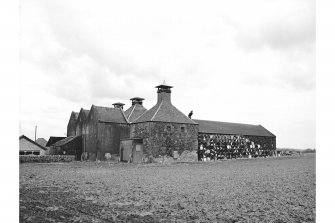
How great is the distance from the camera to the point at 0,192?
5820 millimetres

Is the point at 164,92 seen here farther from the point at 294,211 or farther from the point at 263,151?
the point at 294,211

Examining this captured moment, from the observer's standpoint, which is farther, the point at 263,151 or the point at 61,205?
the point at 263,151

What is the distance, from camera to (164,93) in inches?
1566

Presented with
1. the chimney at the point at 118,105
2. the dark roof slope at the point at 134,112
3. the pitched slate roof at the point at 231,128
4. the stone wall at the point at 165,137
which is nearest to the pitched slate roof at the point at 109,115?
the dark roof slope at the point at 134,112

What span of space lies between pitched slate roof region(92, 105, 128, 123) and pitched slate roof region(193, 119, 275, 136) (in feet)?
36.4

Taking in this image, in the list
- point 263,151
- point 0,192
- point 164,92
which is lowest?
point 263,151

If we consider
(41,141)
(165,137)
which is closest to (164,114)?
(165,137)

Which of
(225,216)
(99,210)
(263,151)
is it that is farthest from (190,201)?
(263,151)

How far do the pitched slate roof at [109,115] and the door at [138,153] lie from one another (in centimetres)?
636

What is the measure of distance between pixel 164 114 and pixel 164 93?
3.27 m

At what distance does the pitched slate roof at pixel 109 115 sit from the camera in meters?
41.4

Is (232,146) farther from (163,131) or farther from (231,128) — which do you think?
(163,131)

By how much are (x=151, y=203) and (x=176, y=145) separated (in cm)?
2691

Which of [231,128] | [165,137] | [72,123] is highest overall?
[72,123]
